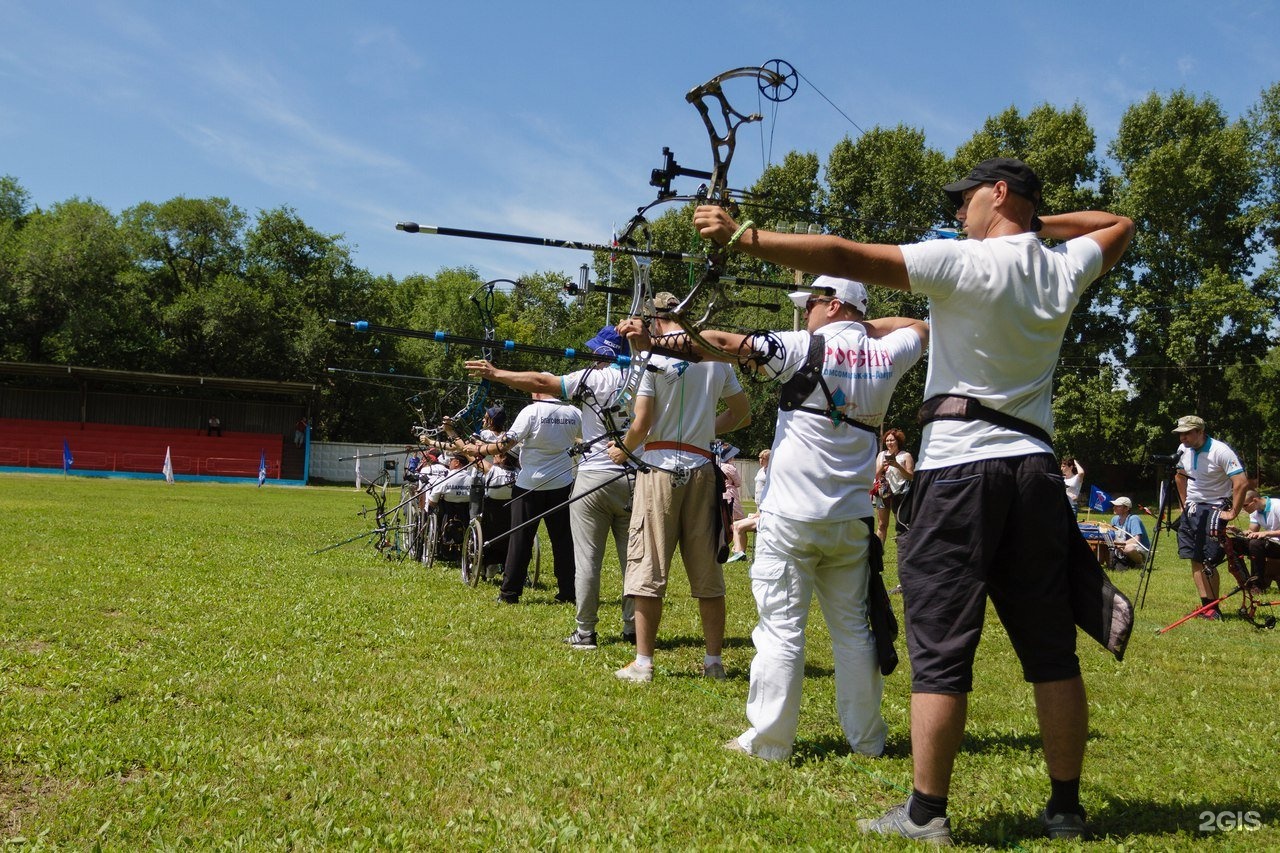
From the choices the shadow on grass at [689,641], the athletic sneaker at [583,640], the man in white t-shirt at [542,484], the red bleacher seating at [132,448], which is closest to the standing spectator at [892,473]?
the man in white t-shirt at [542,484]

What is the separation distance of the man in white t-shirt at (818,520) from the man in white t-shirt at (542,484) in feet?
13.7

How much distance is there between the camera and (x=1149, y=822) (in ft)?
11.1

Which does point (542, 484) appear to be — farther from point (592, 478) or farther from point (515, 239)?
point (515, 239)

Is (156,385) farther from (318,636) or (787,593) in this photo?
(787,593)

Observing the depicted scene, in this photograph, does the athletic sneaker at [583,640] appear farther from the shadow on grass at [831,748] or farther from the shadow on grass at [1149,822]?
the shadow on grass at [1149,822]

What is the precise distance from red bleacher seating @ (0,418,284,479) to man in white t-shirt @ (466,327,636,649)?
42897 mm

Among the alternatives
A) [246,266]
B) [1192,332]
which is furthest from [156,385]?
[1192,332]

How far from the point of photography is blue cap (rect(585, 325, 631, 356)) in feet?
19.1

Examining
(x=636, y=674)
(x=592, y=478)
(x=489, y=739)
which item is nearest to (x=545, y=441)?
(x=592, y=478)

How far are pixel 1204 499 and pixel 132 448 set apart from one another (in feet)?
154

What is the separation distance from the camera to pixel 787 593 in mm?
3898

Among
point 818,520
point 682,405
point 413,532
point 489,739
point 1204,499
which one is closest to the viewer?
point 818,520

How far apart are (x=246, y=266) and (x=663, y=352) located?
55.8 metres

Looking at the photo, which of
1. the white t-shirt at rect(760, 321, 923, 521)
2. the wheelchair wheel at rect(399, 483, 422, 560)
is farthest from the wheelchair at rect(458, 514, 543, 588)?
the white t-shirt at rect(760, 321, 923, 521)
